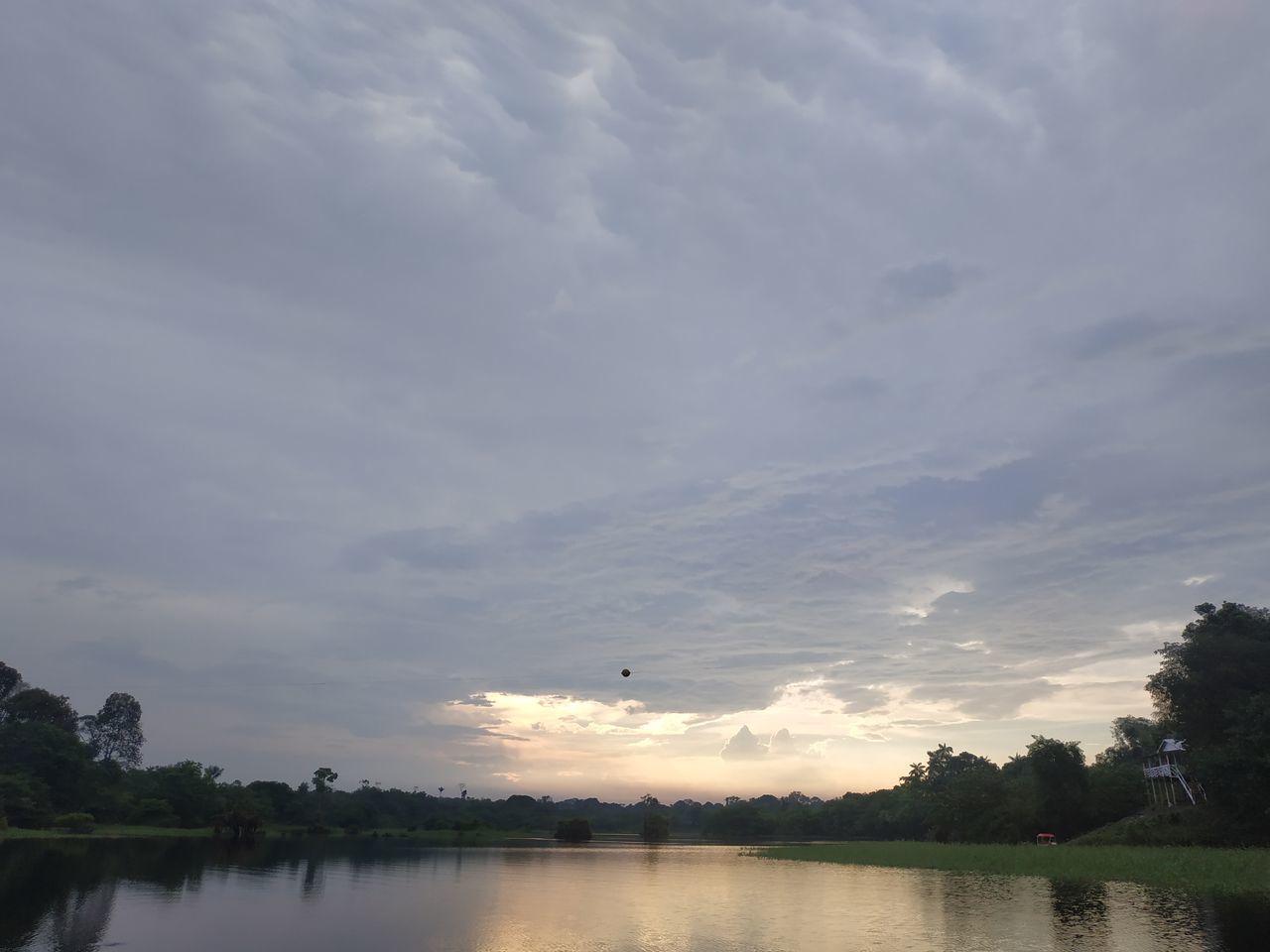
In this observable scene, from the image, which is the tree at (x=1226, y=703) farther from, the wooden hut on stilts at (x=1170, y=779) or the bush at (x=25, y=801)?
the bush at (x=25, y=801)

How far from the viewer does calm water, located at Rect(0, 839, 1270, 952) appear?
29188mm

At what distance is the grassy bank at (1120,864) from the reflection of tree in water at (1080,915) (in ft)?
13.8

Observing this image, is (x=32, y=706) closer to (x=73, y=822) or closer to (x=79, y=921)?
(x=73, y=822)

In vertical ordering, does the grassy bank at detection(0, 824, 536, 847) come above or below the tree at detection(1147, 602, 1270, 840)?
below

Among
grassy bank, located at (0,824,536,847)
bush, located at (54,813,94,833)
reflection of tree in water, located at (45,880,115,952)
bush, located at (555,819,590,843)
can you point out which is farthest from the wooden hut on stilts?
bush, located at (54,813,94,833)

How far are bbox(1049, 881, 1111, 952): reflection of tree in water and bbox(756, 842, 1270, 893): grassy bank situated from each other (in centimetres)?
419

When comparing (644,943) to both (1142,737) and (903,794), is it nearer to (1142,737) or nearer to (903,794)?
(1142,737)

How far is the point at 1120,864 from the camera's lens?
171ft

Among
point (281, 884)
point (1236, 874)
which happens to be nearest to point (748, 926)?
point (1236, 874)

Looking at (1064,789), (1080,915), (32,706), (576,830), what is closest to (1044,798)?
(1064,789)

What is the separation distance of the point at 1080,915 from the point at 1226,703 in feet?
174

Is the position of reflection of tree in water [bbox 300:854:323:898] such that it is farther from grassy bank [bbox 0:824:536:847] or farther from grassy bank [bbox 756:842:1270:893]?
grassy bank [bbox 756:842:1270:893]

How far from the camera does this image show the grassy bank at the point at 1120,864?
1684 inches

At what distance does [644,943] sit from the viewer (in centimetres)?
3009
